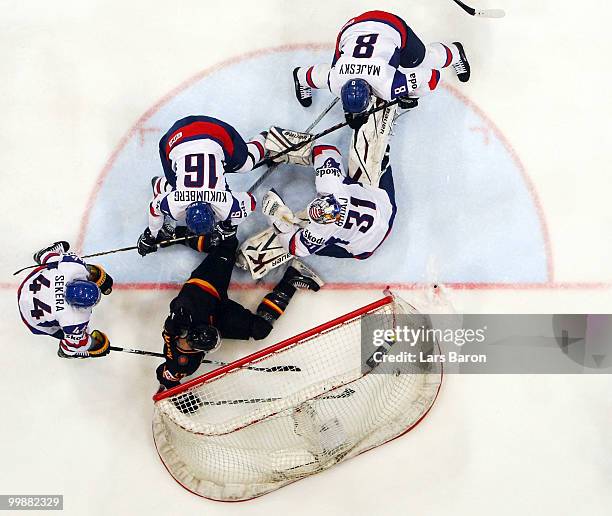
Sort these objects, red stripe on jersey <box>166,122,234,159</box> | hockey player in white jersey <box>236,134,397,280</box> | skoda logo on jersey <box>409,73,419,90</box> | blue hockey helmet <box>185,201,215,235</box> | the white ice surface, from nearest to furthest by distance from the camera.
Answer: blue hockey helmet <box>185,201,215,235</box>, red stripe on jersey <box>166,122,234,159</box>, hockey player in white jersey <box>236,134,397,280</box>, skoda logo on jersey <box>409,73,419,90</box>, the white ice surface

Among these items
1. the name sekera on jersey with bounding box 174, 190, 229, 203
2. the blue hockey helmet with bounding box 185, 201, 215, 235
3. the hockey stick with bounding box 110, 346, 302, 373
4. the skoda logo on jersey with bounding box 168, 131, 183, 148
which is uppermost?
the skoda logo on jersey with bounding box 168, 131, 183, 148

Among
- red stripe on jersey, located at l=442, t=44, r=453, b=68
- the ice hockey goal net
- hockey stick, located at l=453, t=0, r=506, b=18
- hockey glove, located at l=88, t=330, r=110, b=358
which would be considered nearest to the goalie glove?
the ice hockey goal net

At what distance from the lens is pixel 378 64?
4.77 m

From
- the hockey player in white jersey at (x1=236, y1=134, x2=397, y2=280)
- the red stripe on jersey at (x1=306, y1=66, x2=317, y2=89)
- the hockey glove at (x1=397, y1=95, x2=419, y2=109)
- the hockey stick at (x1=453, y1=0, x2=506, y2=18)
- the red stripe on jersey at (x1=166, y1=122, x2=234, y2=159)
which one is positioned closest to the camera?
the red stripe on jersey at (x1=166, y1=122, x2=234, y2=159)

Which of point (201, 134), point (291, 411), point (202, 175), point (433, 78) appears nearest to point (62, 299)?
point (202, 175)

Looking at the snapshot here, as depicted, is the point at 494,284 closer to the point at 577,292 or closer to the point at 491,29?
the point at 577,292

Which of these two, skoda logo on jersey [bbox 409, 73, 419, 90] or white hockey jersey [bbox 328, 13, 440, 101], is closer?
white hockey jersey [bbox 328, 13, 440, 101]

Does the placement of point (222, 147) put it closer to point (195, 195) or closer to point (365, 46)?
point (195, 195)

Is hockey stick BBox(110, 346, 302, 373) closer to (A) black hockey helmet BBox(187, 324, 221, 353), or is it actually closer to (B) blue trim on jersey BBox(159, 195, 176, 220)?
(A) black hockey helmet BBox(187, 324, 221, 353)

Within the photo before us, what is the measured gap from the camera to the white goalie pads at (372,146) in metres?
5.26

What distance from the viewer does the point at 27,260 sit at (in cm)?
570

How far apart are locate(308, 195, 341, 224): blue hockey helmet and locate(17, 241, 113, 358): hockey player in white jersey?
1471 mm

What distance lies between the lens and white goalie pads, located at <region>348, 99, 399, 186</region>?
526 cm

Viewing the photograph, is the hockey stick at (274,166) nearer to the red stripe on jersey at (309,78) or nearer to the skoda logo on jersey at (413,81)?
the red stripe on jersey at (309,78)
